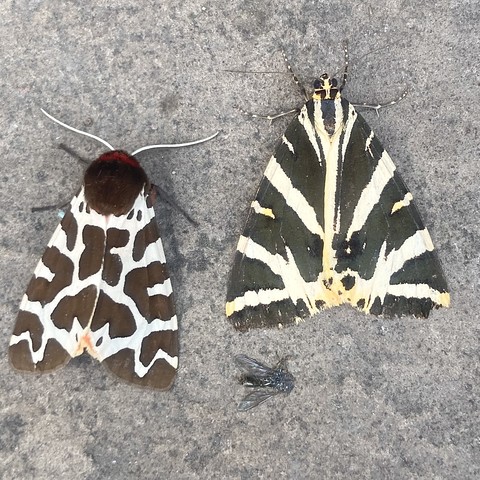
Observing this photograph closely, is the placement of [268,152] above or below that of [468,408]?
above

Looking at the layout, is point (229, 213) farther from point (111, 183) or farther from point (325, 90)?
point (325, 90)

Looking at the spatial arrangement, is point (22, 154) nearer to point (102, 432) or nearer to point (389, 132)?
point (102, 432)

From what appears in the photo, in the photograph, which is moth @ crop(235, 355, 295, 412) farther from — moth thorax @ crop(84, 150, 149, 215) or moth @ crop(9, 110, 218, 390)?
moth thorax @ crop(84, 150, 149, 215)

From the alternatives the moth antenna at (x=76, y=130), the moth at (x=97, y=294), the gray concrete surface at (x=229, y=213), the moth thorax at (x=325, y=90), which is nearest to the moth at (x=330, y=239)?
the moth thorax at (x=325, y=90)

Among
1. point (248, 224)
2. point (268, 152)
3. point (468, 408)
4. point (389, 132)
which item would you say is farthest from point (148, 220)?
point (468, 408)

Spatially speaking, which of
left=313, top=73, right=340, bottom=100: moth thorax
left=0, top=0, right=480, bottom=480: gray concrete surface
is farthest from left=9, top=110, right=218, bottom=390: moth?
left=313, top=73, right=340, bottom=100: moth thorax

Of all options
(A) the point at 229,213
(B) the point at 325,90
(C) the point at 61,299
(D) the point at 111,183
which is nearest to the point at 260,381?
(A) the point at 229,213
